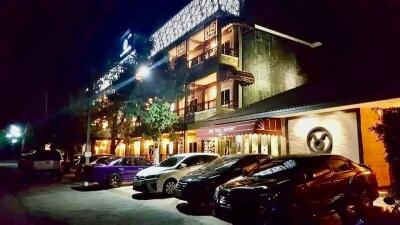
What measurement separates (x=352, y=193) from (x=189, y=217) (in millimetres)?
4405

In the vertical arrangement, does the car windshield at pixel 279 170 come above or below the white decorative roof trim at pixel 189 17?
below

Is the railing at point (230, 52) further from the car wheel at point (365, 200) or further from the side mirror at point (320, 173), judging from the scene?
the side mirror at point (320, 173)

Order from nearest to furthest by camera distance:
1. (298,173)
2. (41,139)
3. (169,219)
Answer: (298,173)
(169,219)
(41,139)

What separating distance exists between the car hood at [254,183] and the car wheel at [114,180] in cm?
923

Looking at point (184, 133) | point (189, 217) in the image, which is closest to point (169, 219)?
point (189, 217)

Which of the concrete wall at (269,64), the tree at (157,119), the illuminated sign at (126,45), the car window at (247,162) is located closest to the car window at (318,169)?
the car window at (247,162)

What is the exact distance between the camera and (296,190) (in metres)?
7.44

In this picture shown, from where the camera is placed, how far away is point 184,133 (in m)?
25.8

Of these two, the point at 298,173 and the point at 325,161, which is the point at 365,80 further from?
the point at 298,173

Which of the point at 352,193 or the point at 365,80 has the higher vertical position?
the point at 365,80

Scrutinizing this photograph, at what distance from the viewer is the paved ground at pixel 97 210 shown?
350 inches

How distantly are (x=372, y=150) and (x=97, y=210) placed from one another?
10.8 meters

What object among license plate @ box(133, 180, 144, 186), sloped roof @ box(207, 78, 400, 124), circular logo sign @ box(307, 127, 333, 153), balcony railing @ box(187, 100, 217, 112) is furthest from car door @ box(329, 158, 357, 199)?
balcony railing @ box(187, 100, 217, 112)

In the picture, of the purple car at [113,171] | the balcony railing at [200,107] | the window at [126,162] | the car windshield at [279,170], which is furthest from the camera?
the balcony railing at [200,107]
